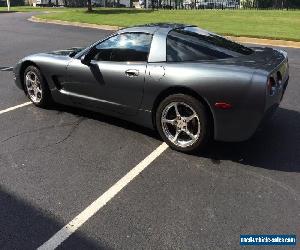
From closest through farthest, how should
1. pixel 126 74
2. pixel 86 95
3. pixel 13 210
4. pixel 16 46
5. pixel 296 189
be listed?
pixel 13 210 < pixel 296 189 < pixel 126 74 < pixel 86 95 < pixel 16 46

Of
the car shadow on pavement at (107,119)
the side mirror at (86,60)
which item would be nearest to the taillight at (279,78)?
the car shadow on pavement at (107,119)

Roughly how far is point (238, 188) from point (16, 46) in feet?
38.8

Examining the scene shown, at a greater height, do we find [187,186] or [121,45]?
[121,45]

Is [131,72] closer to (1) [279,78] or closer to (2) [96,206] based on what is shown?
(1) [279,78]

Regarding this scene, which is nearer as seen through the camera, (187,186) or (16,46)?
(187,186)

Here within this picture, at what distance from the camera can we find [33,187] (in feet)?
13.8

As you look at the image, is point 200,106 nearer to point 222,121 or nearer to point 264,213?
point 222,121

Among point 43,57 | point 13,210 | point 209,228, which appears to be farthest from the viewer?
point 43,57

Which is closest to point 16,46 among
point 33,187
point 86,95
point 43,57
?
point 43,57

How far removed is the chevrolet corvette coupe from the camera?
14.5 feet

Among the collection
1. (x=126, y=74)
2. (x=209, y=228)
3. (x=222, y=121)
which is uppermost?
(x=126, y=74)

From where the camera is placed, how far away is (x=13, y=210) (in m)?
3.81

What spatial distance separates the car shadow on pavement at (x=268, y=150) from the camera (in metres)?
4.65

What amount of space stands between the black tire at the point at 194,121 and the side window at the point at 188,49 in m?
0.50
